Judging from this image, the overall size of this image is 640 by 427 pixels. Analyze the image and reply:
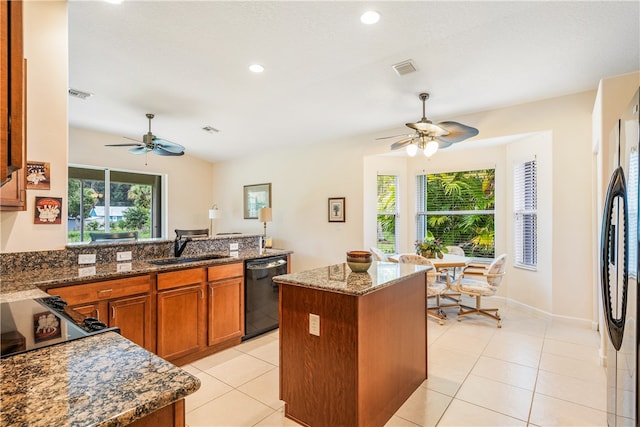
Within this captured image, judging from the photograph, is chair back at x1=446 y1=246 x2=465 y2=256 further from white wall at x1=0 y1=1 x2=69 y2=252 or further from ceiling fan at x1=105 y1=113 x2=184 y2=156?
white wall at x1=0 y1=1 x2=69 y2=252

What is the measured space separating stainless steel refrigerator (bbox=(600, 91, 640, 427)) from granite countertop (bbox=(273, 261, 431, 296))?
109 centimetres

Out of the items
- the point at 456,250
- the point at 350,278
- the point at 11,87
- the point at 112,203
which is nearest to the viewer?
the point at 11,87

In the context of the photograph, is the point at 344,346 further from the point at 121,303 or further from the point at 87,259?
the point at 87,259

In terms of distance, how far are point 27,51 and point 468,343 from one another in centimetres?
466

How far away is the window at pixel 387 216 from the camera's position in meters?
5.74

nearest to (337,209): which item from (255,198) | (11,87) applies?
(255,198)

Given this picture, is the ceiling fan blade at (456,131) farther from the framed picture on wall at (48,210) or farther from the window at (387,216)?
the framed picture on wall at (48,210)

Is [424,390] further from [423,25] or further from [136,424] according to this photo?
[423,25]

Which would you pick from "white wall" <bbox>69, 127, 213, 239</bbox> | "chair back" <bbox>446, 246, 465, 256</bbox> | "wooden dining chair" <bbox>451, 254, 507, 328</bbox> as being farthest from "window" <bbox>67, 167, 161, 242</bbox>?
→ "wooden dining chair" <bbox>451, 254, 507, 328</bbox>

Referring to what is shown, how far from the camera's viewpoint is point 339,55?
3.10 meters

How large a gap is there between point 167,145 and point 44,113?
2.04m

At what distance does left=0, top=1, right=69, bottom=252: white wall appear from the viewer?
232 centimetres

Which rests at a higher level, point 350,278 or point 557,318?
point 350,278

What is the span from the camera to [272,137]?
5898 millimetres
